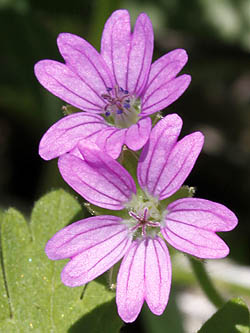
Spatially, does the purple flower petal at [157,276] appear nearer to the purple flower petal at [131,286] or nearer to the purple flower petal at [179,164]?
the purple flower petal at [131,286]

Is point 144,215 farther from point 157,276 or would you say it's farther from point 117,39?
point 117,39

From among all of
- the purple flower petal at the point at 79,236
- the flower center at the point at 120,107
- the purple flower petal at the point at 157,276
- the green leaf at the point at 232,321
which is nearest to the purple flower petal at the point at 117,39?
the flower center at the point at 120,107

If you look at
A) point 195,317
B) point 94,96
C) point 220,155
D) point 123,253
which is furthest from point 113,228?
point 220,155

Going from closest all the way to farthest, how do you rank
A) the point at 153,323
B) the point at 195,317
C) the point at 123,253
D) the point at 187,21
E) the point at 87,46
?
the point at 123,253, the point at 87,46, the point at 153,323, the point at 195,317, the point at 187,21

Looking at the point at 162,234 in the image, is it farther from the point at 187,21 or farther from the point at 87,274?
the point at 187,21

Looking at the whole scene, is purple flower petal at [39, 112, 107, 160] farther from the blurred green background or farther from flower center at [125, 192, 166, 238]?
the blurred green background

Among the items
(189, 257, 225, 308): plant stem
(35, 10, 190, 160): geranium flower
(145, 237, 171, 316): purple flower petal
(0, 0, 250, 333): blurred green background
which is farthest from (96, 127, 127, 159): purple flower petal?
(0, 0, 250, 333): blurred green background

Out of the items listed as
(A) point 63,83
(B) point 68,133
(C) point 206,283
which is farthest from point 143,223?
(A) point 63,83

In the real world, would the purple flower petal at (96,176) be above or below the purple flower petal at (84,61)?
below
